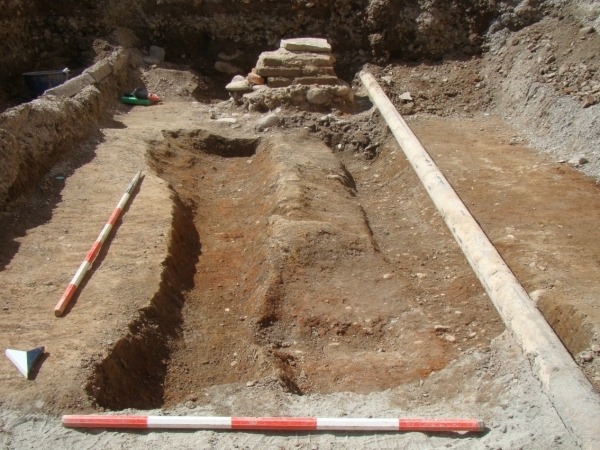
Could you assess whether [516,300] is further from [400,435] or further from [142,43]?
[142,43]

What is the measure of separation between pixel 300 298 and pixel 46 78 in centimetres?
704

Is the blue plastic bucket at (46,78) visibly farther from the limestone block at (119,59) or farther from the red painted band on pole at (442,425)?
the red painted band on pole at (442,425)

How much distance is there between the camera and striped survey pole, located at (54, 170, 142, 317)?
4.11 meters

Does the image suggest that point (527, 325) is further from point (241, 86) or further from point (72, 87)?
point (72, 87)

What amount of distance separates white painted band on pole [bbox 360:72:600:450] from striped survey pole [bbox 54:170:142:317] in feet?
10.3

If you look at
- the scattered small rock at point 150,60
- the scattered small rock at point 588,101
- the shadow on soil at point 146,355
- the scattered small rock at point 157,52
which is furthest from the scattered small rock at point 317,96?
the shadow on soil at point 146,355

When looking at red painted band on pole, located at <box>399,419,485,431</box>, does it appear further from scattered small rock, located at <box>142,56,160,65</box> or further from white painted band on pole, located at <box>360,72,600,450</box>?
scattered small rock, located at <box>142,56,160,65</box>

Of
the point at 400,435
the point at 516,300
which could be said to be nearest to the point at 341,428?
the point at 400,435

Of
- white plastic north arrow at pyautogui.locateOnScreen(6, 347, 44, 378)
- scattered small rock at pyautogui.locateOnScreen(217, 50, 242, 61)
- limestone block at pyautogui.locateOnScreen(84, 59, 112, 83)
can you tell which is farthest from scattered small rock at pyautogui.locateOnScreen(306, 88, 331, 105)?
white plastic north arrow at pyautogui.locateOnScreen(6, 347, 44, 378)

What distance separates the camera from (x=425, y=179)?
628 cm

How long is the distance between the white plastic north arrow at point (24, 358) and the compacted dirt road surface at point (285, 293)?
0.06 metres

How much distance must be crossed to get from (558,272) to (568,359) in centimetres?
142

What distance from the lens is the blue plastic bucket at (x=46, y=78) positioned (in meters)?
9.42

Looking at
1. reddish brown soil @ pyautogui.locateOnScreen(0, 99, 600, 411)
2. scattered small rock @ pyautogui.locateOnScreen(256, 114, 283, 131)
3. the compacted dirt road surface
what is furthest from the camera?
scattered small rock @ pyautogui.locateOnScreen(256, 114, 283, 131)
